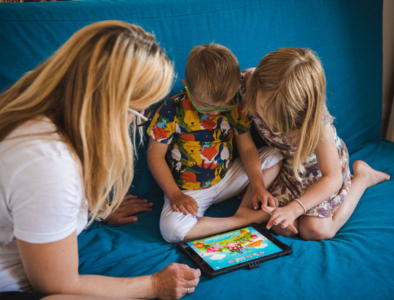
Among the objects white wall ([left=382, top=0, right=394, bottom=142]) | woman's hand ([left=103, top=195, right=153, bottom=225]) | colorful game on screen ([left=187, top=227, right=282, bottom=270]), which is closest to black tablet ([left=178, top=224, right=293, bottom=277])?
colorful game on screen ([left=187, top=227, right=282, bottom=270])

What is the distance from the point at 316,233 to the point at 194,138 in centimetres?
50

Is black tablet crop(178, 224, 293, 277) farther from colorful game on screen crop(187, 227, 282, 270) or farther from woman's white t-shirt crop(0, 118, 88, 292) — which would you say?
woman's white t-shirt crop(0, 118, 88, 292)

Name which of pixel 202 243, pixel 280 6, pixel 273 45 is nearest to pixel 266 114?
pixel 202 243

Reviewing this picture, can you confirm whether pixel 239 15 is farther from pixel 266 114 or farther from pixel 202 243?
pixel 202 243

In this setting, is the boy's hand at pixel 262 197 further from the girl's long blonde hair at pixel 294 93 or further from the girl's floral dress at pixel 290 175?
the girl's long blonde hair at pixel 294 93

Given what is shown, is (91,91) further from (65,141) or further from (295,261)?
(295,261)

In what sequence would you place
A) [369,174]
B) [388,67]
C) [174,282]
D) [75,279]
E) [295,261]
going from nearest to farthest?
1. [75,279]
2. [174,282]
3. [295,261]
4. [369,174]
5. [388,67]

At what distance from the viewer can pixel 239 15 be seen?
138 cm

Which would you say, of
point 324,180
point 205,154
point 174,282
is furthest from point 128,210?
point 324,180

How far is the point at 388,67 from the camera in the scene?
2.05 meters

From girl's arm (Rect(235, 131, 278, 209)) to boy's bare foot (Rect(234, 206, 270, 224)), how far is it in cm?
2

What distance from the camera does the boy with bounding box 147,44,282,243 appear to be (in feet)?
3.47

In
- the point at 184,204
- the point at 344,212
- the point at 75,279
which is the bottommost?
the point at 344,212

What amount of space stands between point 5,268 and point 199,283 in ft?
1.43
